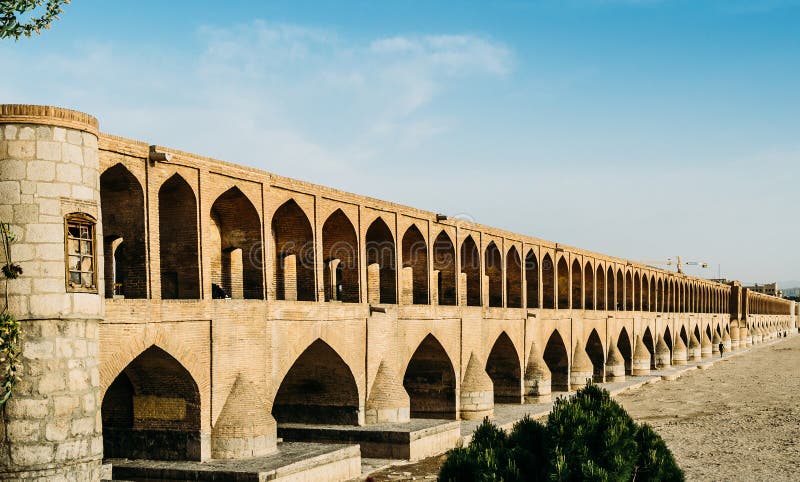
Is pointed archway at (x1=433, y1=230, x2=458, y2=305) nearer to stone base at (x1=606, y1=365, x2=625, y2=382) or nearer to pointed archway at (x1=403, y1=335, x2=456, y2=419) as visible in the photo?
pointed archway at (x1=403, y1=335, x2=456, y2=419)

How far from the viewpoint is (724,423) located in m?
24.7

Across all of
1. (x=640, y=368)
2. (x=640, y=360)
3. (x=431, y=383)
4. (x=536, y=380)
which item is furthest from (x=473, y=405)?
(x=640, y=360)

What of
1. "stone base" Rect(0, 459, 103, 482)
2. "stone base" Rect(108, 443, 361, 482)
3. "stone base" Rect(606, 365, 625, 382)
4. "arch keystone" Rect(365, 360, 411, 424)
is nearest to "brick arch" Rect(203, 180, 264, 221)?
"stone base" Rect(108, 443, 361, 482)

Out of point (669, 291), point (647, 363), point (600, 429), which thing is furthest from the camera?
point (669, 291)

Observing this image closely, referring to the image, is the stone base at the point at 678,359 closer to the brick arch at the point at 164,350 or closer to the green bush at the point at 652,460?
the brick arch at the point at 164,350

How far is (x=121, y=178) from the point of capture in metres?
13.9

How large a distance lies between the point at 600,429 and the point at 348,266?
1084cm

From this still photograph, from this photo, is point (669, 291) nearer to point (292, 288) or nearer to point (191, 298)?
point (292, 288)

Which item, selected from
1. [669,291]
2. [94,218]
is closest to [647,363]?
[669,291]

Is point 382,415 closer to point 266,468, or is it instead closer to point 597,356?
point 266,468

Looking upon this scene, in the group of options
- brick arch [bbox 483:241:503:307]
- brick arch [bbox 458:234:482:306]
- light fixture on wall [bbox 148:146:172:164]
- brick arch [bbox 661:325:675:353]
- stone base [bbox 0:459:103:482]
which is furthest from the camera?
brick arch [bbox 661:325:675:353]

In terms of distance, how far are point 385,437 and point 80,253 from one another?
28.8ft

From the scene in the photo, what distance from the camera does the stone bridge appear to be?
11.0 m

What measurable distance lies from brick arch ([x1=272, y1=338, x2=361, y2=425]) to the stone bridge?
1.6 inches
